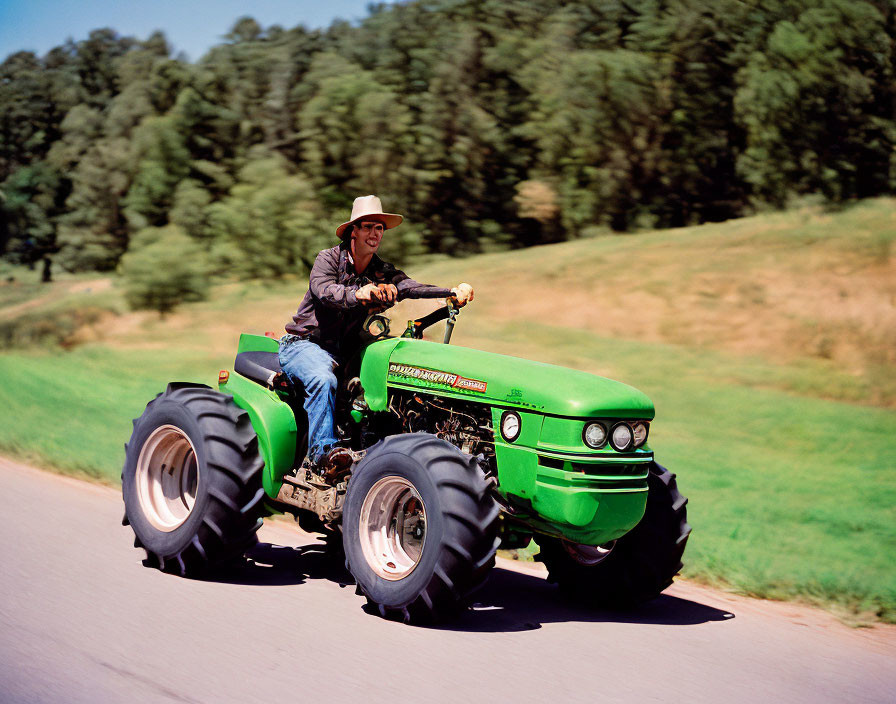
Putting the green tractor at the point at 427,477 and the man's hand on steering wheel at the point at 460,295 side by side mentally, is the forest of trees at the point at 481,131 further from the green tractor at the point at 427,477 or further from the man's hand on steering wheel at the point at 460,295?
the man's hand on steering wheel at the point at 460,295

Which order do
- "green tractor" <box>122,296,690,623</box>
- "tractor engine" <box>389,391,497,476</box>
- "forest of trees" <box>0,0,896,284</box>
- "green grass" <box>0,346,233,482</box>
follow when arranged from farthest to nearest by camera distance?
"forest of trees" <box>0,0,896,284</box> < "green grass" <box>0,346,233,482</box> < "tractor engine" <box>389,391,497,476</box> < "green tractor" <box>122,296,690,623</box>

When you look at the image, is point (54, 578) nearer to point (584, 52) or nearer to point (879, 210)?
point (879, 210)

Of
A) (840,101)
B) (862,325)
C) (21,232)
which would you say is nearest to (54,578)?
(862,325)

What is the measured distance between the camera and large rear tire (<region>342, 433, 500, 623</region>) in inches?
213

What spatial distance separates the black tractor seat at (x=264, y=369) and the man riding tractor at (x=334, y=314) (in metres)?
0.13

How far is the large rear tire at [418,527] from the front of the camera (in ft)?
17.8

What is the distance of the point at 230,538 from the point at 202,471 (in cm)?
45

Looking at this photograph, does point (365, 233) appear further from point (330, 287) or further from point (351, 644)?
point (351, 644)

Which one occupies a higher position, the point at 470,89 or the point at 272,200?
the point at 470,89

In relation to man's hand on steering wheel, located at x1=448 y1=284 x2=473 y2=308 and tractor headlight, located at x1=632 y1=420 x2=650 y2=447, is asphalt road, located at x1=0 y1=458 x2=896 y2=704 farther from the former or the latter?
man's hand on steering wheel, located at x1=448 y1=284 x2=473 y2=308

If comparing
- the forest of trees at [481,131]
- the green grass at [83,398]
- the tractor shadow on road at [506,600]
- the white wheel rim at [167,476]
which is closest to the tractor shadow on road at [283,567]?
the tractor shadow on road at [506,600]

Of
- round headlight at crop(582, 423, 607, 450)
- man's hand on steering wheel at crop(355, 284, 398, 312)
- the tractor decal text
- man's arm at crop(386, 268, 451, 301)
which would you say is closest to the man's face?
man's arm at crop(386, 268, 451, 301)

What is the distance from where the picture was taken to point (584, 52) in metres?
60.2

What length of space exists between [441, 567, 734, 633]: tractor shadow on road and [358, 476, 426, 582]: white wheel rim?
475 millimetres
